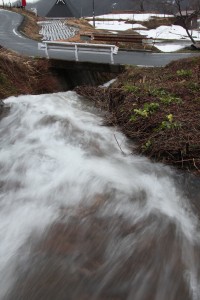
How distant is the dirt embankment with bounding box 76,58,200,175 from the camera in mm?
6309

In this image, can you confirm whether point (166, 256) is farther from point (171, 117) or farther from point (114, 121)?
point (114, 121)

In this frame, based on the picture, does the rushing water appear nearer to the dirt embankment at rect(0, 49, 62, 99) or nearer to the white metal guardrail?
the dirt embankment at rect(0, 49, 62, 99)

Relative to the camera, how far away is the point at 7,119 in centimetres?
899

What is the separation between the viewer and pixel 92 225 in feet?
16.0

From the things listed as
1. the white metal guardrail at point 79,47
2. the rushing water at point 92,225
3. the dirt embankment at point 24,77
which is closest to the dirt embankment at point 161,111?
the rushing water at point 92,225

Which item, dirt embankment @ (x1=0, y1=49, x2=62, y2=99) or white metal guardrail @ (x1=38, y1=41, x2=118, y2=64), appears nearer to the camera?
dirt embankment @ (x1=0, y1=49, x2=62, y2=99)

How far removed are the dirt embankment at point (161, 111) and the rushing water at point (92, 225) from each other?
38cm

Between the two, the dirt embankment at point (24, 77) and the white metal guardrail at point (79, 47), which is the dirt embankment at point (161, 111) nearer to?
the dirt embankment at point (24, 77)

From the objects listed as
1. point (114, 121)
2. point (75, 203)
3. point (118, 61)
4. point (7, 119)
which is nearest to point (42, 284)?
point (75, 203)

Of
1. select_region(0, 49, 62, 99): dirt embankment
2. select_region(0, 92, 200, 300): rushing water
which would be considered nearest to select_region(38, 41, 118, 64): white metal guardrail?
select_region(0, 49, 62, 99): dirt embankment

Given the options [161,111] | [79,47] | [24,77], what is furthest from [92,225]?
[79,47]

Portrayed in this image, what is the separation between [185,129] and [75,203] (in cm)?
278

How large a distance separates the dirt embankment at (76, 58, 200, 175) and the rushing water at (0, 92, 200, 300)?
1.25 ft

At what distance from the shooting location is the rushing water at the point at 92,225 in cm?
405
